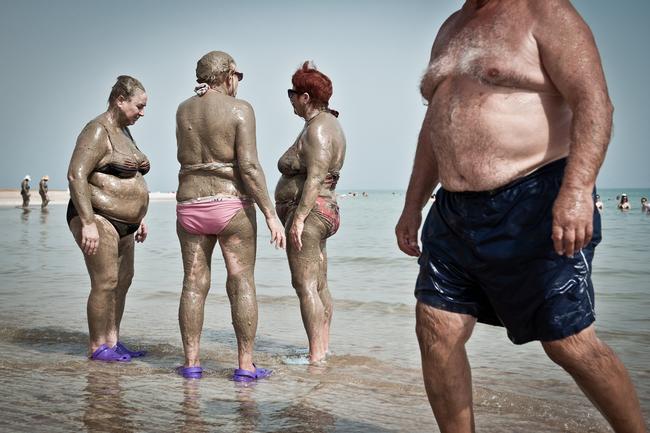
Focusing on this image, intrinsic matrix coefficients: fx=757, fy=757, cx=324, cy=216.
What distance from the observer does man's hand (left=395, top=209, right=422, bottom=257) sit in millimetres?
3309

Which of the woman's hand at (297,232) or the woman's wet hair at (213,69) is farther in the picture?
the woman's hand at (297,232)

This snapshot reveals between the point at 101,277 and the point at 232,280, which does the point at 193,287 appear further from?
the point at 101,277

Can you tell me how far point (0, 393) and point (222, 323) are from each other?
357 cm

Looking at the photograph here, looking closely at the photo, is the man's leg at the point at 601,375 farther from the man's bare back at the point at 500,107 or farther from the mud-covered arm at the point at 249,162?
the mud-covered arm at the point at 249,162

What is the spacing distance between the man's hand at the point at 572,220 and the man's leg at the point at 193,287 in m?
3.11

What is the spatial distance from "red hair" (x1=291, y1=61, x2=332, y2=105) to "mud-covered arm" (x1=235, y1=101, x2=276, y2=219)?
91cm

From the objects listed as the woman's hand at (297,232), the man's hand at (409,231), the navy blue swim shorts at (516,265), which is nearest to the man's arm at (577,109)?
the navy blue swim shorts at (516,265)

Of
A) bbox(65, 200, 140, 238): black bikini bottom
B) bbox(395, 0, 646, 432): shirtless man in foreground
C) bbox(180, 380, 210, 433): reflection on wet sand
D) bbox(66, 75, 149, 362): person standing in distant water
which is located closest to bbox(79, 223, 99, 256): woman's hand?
bbox(66, 75, 149, 362): person standing in distant water

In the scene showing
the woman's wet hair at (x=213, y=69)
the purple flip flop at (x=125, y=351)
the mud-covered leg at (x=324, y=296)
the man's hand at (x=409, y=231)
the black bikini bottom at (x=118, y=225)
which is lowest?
the purple flip flop at (x=125, y=351)

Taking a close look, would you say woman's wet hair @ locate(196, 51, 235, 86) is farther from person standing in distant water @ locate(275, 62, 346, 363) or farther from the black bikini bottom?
the black bikini bottom

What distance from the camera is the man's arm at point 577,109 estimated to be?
2.52 metres

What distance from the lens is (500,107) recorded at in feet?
9.04

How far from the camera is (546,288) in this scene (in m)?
2.63

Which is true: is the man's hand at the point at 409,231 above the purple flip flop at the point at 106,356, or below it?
above
